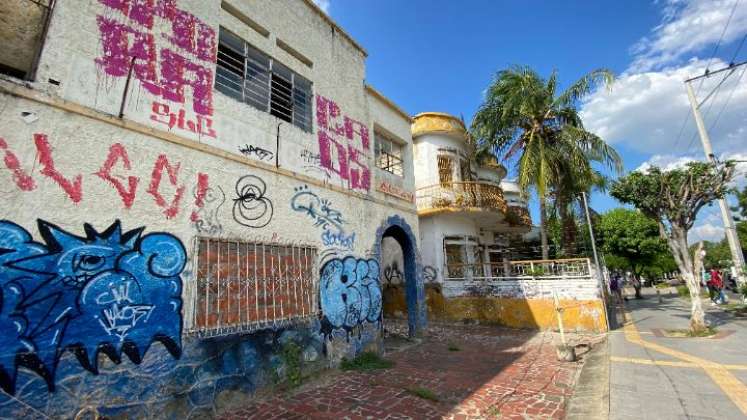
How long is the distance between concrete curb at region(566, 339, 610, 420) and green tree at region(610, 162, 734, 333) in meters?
4.58

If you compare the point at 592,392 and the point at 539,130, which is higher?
the point at 539,130

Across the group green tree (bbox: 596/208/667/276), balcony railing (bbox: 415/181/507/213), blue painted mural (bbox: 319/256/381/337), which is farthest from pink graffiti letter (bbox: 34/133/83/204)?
green tree (bbox: 596/208/667/276)

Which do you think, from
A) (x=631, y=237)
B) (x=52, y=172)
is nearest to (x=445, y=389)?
(x=52, y=172)

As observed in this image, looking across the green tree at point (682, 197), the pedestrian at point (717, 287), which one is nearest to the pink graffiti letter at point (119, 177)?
the green tree at point (682, 197)

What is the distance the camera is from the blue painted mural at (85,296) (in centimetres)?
309

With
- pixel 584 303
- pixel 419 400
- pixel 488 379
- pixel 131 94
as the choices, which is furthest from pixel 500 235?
pixel 131 94

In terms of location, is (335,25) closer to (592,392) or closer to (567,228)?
(592,392)

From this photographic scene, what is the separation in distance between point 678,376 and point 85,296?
8.44 m

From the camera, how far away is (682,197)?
909cm

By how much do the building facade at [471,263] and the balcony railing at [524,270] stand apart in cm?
3

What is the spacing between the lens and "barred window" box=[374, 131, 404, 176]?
9.59 m

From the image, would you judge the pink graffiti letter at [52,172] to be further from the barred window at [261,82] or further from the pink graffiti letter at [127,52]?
the barred window at [261,82]

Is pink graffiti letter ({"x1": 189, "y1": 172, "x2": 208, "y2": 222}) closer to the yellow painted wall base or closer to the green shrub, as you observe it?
the green shrub

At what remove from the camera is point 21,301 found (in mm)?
3119
